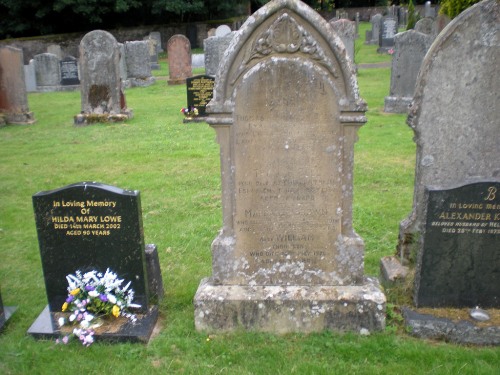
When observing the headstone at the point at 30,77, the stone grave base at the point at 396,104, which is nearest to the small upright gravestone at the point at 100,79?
the stone grave base at the point at 396,104

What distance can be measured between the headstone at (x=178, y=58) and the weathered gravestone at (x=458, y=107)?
18.6 m

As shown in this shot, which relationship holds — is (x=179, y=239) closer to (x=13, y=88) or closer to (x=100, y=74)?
(x=100, y=74)

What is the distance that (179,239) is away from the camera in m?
5.93

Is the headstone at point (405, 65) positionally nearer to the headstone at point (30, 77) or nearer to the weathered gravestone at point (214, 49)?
the weathered gravestone at point (214, 49)

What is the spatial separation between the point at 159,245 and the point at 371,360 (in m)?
2.98

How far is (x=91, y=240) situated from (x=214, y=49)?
16.9 m

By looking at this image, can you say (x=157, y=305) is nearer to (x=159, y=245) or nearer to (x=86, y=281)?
(x=86, y=281)

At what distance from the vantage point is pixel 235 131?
12.6 feet

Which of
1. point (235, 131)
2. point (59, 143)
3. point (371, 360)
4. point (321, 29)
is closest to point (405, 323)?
point (371, 360)

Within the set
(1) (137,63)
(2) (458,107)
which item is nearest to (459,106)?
(2) (458,107)

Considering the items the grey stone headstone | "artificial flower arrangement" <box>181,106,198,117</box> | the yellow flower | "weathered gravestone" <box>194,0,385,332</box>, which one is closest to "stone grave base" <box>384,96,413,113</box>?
"artificial flower arrangement" <box>181,106,198,117</box>

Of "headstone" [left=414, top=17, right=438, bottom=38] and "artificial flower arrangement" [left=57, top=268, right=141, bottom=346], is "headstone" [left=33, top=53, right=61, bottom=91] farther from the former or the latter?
"artificial flower arrangement" [left=57, top=268, right=141, bottom=346]

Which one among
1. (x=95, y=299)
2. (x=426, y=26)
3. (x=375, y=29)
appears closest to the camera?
(x=95, y=299)

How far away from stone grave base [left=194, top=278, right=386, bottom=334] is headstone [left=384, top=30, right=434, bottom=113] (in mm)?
9286
